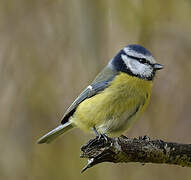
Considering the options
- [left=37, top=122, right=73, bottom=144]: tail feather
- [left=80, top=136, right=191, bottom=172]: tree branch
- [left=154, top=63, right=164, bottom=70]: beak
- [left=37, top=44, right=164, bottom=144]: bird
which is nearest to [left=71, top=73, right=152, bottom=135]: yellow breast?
[left=37, top=44, right=164, bottom=144]: bird

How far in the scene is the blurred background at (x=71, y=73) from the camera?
107 inches

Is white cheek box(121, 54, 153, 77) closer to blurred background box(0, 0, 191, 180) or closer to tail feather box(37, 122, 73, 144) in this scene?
blurred background box(0, 0, 191, 180)

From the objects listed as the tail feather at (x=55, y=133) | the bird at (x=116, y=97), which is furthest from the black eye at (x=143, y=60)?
the tail feather at (x=55, y=133)

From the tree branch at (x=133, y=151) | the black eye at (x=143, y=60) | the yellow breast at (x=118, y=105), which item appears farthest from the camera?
the black eye at (x=143, y=60)

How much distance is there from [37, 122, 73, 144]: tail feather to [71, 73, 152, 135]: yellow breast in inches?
9.2

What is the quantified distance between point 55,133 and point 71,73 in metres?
0.53

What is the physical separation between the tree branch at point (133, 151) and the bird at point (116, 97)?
21.1 inches

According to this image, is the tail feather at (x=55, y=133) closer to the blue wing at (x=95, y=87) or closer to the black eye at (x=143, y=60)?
the blue wing at (x=95, y=87)

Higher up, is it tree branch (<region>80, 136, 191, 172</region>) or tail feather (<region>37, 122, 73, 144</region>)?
tree branch (<region>80, 136, 191, 172</region>)

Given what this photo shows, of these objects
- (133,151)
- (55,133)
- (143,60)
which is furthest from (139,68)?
(133,151)

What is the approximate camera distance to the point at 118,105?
8.86 feet

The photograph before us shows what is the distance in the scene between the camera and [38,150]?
283 cm

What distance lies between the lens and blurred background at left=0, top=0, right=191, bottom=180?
8.91 feet

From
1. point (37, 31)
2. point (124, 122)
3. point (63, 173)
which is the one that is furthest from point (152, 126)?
point (37, 31)
